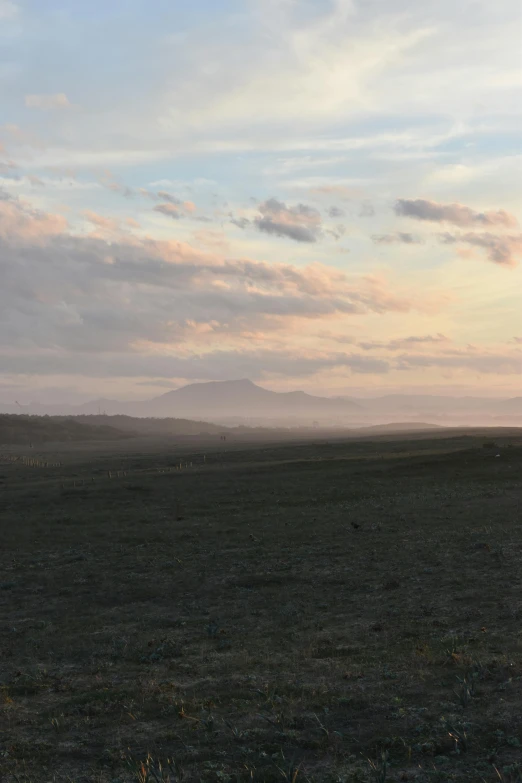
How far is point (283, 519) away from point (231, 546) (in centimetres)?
661

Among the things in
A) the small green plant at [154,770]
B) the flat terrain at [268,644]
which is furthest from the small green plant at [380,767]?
the small green plant at [154,770]

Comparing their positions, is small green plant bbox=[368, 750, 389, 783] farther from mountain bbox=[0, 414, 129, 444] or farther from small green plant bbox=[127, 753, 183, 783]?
mountain bbox=[0, 414, 129, 444]

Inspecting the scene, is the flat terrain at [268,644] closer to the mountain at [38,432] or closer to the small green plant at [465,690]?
the small green plant at [465,690]

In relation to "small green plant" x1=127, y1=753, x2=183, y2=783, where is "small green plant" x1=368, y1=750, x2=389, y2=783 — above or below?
above

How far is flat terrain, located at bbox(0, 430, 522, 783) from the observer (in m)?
9.53

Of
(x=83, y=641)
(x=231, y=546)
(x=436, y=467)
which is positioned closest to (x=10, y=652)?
(x=83, y=641)

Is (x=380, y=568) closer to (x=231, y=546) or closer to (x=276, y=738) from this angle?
(x=231, y=546)

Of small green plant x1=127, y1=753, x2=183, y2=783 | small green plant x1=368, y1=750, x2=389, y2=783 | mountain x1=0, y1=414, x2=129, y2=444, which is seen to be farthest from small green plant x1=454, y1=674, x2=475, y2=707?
mountain x1=0, y1=414, x2=129, y2=444

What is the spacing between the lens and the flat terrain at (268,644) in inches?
375

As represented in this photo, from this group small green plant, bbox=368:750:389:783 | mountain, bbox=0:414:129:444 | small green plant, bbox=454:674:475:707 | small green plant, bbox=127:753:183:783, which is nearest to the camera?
small green plant, bbox=368:750:389:783

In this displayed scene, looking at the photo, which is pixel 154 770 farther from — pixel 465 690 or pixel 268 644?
pixel 268 644

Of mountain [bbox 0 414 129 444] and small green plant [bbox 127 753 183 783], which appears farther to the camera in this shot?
mountain [bbox 0 414 129 444]

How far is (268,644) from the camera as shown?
613 inches

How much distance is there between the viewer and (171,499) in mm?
44781
